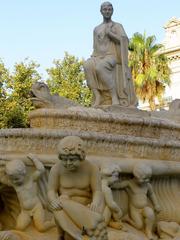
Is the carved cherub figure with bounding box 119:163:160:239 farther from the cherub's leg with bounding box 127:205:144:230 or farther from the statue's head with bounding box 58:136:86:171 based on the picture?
the statue's head with bounding box 58:136:86:171

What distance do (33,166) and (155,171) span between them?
1.90 meters

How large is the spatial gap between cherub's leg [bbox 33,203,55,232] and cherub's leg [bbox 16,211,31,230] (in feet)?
0.32

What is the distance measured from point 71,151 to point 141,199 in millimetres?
2275

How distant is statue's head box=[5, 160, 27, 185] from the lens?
687cm

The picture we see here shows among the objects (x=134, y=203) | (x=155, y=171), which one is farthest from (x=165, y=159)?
(x=134, y=203)

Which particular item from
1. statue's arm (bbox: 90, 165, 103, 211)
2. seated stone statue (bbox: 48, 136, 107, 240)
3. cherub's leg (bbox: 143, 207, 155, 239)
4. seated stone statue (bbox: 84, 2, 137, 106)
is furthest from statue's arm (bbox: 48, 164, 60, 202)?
seated stone statue (bbox: 84, 2, 137, 106)

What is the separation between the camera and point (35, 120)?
953 centimetres

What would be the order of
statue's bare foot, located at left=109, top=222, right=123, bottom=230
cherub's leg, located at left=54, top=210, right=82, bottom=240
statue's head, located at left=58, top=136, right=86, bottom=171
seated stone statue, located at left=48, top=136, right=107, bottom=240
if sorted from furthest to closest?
statue's bare foot, located at left=109, top=222, right=123, bottom=230 → statue's head, located at left=58, top=136, right=86, bottom=171 → cherub's leg, located at left=54, top=210, right=82, bottom=240 → seated stone statue, located at left=48, top=136, right=107, bottom=240

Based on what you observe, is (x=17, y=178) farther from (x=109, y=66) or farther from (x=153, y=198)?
(x=109, y=66)

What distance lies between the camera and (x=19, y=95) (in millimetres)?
27609

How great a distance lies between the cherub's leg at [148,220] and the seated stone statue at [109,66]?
13.8ft

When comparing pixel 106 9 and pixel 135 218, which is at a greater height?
pixel 106 9

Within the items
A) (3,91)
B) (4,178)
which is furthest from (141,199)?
(3,91)

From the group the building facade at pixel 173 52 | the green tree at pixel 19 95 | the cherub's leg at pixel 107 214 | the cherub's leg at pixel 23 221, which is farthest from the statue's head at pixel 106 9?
the building facade at pixel 173 52
